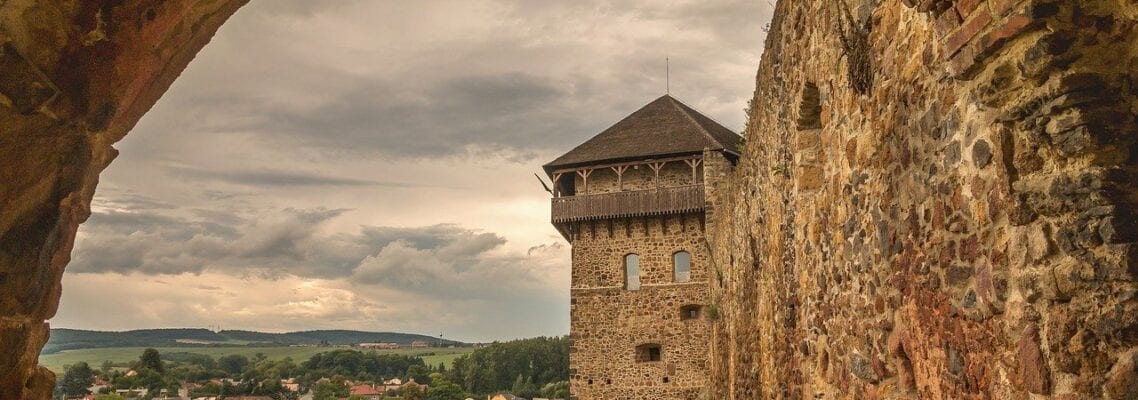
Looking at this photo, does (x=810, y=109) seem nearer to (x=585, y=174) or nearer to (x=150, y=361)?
(x=585, y=174)

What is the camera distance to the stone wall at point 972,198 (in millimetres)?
2148

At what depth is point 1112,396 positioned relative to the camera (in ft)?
6.75

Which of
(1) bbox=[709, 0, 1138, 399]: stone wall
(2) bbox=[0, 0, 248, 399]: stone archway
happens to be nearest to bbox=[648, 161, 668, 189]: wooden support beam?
(1) bbox=[709, 0, 1138, 399]: stone wall

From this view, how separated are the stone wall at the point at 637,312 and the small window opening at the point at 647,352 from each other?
0.14 meters

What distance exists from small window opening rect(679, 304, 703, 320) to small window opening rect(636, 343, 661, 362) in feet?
3.24

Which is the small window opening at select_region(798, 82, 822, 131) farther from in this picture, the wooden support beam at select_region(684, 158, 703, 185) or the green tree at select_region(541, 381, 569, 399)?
the green tree at select_region(541, 381, 569, 399)

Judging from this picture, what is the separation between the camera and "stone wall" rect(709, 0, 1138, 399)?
215 cm

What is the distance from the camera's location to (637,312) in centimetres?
2069

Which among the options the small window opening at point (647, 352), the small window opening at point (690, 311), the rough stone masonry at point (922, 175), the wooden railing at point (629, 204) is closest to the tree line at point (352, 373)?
the wooden railing at point (629, 204)

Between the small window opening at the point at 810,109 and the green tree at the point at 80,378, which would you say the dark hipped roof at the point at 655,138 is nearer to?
the small window opening at the point at 810,109

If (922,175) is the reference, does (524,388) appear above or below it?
below

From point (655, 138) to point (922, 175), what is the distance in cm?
1890

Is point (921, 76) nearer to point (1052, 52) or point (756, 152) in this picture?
point (1052, 52)

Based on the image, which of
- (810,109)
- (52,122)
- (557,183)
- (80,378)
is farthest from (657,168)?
(80,378)
